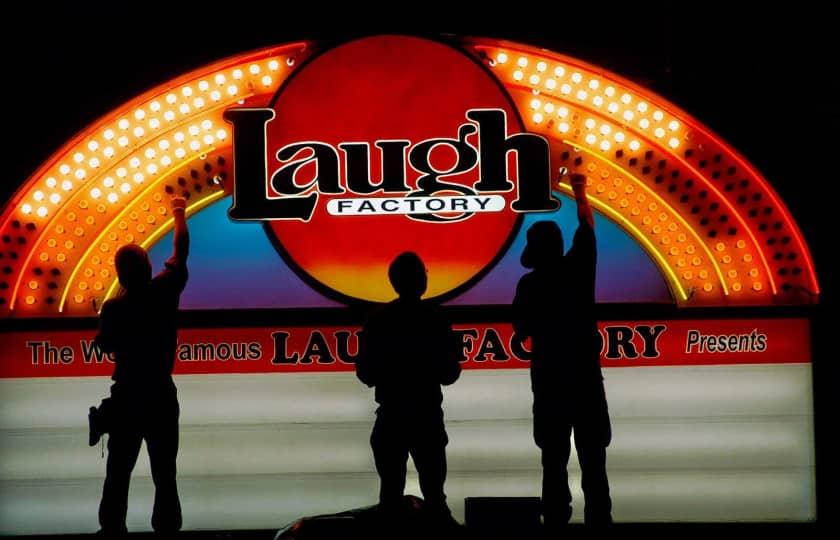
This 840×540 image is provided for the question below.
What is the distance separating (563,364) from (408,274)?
3.65 feet

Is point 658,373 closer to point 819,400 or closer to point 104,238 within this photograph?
point 819,400

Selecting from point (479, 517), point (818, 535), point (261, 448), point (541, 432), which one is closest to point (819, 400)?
point (818, 535)

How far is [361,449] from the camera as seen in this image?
24.6ft

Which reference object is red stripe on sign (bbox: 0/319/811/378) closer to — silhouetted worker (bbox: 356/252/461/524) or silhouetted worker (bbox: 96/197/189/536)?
silhouetted worker (bbox: 96/197/189/536)

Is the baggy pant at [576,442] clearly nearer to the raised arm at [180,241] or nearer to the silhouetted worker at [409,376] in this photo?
the silhouetted worker at [409,376]

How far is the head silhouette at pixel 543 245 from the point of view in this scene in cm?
627

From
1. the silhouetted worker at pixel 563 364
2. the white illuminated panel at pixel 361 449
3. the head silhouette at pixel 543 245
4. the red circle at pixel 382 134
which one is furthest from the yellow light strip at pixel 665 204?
the head silhouette at pixel 543 245

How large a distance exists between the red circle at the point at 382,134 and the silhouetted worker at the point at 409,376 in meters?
1.61

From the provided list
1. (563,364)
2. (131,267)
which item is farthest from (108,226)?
(563,364)

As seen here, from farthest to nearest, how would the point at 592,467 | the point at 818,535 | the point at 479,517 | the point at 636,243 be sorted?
the point at 636,243
the point at 818,535
the point at 592,467
the point at 479,517

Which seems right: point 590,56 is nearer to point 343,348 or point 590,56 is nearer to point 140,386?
point 343,348

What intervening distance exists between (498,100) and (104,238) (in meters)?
3.11

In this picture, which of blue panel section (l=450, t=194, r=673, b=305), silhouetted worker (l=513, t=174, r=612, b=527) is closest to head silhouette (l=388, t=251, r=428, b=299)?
silhouetted worker (l=513, t=174, r=612, b=527)

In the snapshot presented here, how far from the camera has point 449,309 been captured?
763 centimetres
